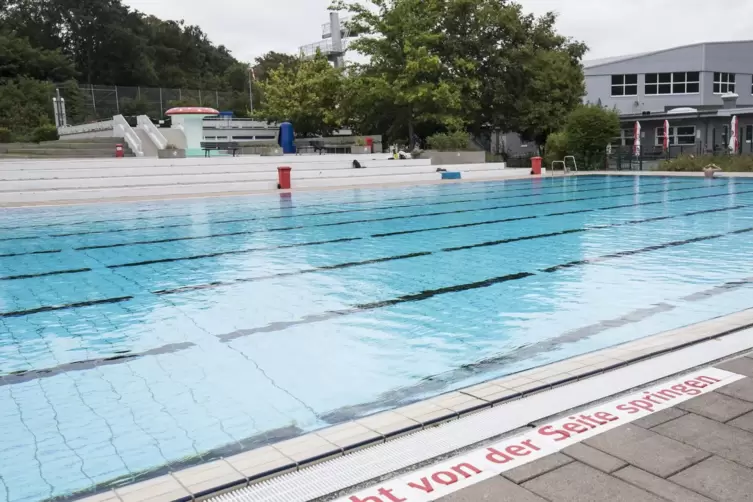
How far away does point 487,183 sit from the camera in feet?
77.0

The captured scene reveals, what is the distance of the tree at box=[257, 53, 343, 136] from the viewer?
110ft

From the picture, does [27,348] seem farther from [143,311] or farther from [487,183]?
[487,183]

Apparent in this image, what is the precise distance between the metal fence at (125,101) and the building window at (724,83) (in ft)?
113

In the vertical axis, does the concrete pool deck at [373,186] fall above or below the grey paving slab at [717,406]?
above

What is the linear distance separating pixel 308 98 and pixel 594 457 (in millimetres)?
32665

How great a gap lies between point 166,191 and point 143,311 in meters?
13.8

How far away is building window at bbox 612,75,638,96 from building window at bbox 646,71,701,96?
0.80 m

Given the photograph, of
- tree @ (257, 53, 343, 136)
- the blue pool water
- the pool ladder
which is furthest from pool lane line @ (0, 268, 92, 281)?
tree @ (257, 53, 343, 136)

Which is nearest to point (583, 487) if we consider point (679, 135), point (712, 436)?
point (712, 436)

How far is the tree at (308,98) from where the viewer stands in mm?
33406

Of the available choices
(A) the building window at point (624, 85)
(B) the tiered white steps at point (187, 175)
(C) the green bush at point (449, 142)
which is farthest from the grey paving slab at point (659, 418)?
(A) the building window at point (624, 85)

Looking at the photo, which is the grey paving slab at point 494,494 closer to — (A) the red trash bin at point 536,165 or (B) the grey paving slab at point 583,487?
(B) the grey paving slab at point 583,487

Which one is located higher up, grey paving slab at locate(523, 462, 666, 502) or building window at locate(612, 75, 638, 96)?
building window at locate(612, 75, 638, 96)

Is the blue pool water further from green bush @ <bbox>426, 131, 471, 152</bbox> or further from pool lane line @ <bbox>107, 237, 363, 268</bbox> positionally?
green bush @ <bbox>426, 131, 471, 152</bbox>
